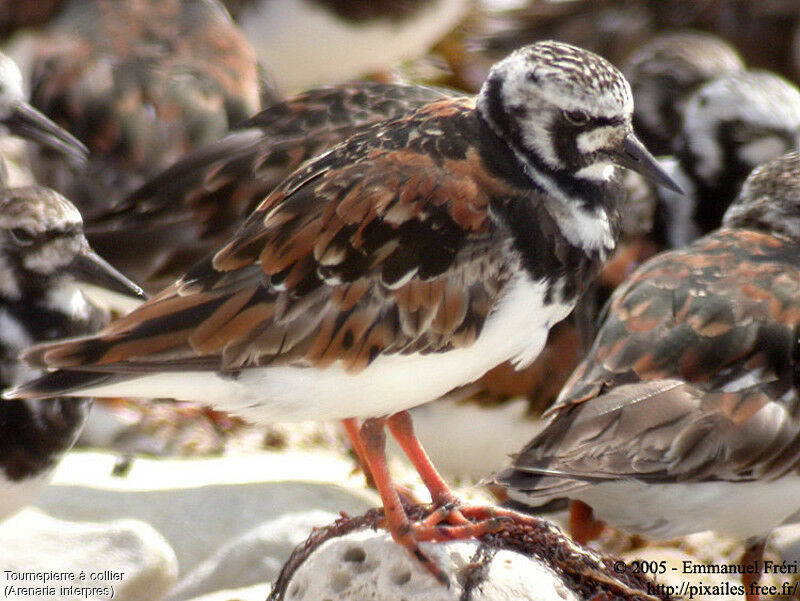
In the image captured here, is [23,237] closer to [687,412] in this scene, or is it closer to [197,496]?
[197,496]

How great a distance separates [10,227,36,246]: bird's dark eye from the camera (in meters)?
3.27

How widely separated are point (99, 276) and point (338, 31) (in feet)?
8.86

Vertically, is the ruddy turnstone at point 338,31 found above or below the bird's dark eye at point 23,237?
below

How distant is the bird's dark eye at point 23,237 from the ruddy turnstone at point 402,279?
72 centimetres

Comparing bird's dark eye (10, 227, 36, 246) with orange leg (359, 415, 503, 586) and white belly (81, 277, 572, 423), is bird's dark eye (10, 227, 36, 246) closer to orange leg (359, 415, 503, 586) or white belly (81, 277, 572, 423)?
white belly (81, 277, 572, 423)

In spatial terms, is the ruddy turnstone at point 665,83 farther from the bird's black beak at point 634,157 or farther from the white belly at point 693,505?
the bird's black beak at point 634,157

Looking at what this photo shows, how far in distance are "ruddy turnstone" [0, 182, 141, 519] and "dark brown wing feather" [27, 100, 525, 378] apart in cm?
65

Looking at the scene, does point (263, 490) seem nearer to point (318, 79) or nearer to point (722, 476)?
point (722, 476)

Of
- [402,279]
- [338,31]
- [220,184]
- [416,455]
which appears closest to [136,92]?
[220,184]

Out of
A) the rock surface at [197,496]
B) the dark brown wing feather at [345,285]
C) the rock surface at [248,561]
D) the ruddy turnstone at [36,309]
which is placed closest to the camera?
the dark brown wing feather at [345,285]

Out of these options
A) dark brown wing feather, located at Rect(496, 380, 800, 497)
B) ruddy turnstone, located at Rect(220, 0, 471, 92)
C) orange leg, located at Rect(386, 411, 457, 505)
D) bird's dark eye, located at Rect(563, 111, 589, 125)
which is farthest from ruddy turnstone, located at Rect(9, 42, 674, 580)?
ruddy turnstone, located at Rect(220, 0, 471, 92)

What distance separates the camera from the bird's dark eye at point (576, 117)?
261cm

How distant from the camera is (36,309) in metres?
3.31

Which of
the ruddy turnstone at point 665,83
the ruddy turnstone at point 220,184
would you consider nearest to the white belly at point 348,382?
the ruddy turnstone at point 220,184
